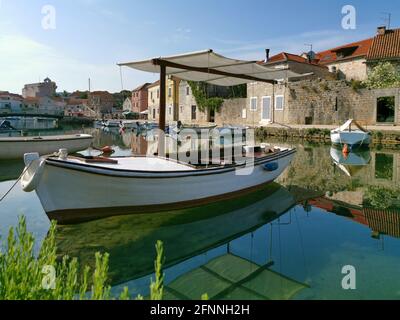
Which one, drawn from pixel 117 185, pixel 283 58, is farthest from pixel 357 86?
pixel 117 185

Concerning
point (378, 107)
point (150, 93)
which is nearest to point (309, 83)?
point (378, 107)

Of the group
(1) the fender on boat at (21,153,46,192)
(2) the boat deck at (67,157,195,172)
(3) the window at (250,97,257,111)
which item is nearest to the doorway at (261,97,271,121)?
(3) the window at (250,97,257,111)

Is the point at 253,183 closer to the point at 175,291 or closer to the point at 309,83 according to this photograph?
the point at 175,291

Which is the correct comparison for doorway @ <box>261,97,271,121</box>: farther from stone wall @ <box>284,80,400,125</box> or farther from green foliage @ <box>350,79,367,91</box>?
green foliage @ <box>350,79,367,91</box>

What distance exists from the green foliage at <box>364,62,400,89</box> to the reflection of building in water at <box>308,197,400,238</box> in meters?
19.8

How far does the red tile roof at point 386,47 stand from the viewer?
93.5 ft

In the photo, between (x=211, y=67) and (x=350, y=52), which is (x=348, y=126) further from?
(x=350, y=52)

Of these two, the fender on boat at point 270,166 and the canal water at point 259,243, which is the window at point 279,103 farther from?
the fender on boat at point 270,166

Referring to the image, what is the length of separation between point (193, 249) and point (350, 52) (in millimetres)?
34647

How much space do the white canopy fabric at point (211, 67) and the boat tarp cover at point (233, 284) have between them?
434 centimetres

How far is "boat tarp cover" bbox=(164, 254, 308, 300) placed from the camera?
4.14 m

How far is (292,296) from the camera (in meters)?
4.11

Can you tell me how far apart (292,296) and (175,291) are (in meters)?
1.50

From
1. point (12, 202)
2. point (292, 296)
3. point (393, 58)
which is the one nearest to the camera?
point (292, 296)
